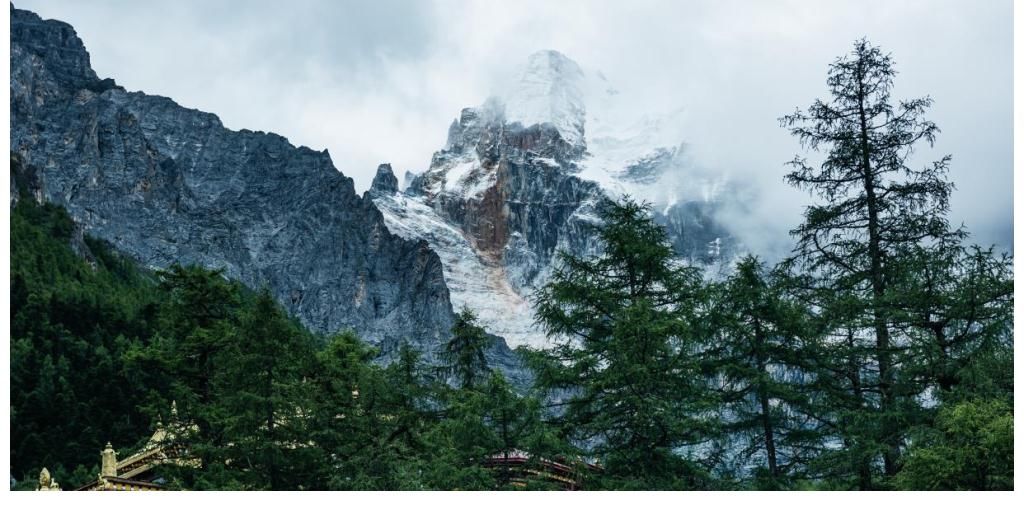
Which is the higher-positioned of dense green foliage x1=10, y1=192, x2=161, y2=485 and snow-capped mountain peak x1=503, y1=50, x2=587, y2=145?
snow-capped mountain peak x1=503, y1=50, x2=587, y2=145

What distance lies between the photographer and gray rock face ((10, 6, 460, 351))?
302 ft

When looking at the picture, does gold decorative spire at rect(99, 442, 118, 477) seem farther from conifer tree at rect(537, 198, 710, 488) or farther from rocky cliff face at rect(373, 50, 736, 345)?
rocky cliff face at rect(373, 50, 736, 345)

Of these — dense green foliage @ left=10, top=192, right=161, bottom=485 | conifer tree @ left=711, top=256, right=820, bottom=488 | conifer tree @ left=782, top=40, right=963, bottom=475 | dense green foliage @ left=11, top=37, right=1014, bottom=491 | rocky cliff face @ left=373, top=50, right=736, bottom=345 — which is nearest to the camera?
dense green foliage @ left=11, top=37, right=1014, bottom=491

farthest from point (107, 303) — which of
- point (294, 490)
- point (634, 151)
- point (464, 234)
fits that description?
point (464, 234)

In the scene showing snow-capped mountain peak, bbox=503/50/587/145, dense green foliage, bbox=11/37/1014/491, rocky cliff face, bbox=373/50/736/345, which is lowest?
dense green foliage, bbox=11/37/1014/491

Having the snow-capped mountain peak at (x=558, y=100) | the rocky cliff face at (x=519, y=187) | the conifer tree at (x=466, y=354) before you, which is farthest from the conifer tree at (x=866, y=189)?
the snow-capped mountain peak at (x=558, y=100)

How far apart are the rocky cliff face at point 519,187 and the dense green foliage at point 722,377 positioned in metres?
55.1

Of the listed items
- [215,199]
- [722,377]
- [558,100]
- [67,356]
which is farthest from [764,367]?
[215,199]

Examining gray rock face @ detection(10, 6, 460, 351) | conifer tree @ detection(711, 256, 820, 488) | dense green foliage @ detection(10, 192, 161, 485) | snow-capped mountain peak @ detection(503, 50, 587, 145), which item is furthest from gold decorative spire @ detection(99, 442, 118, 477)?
gray rock face @ detection(10, 6, 460, 351)

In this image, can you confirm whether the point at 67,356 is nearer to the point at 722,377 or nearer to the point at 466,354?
the point at 466,354

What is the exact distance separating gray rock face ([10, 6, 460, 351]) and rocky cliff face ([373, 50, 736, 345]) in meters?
4.26

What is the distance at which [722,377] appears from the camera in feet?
39.3

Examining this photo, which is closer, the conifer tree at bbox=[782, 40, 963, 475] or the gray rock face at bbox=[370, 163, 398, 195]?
the conifer tree at bbox=[782, 40, 963, 475]

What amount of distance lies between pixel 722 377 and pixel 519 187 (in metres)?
82.8
